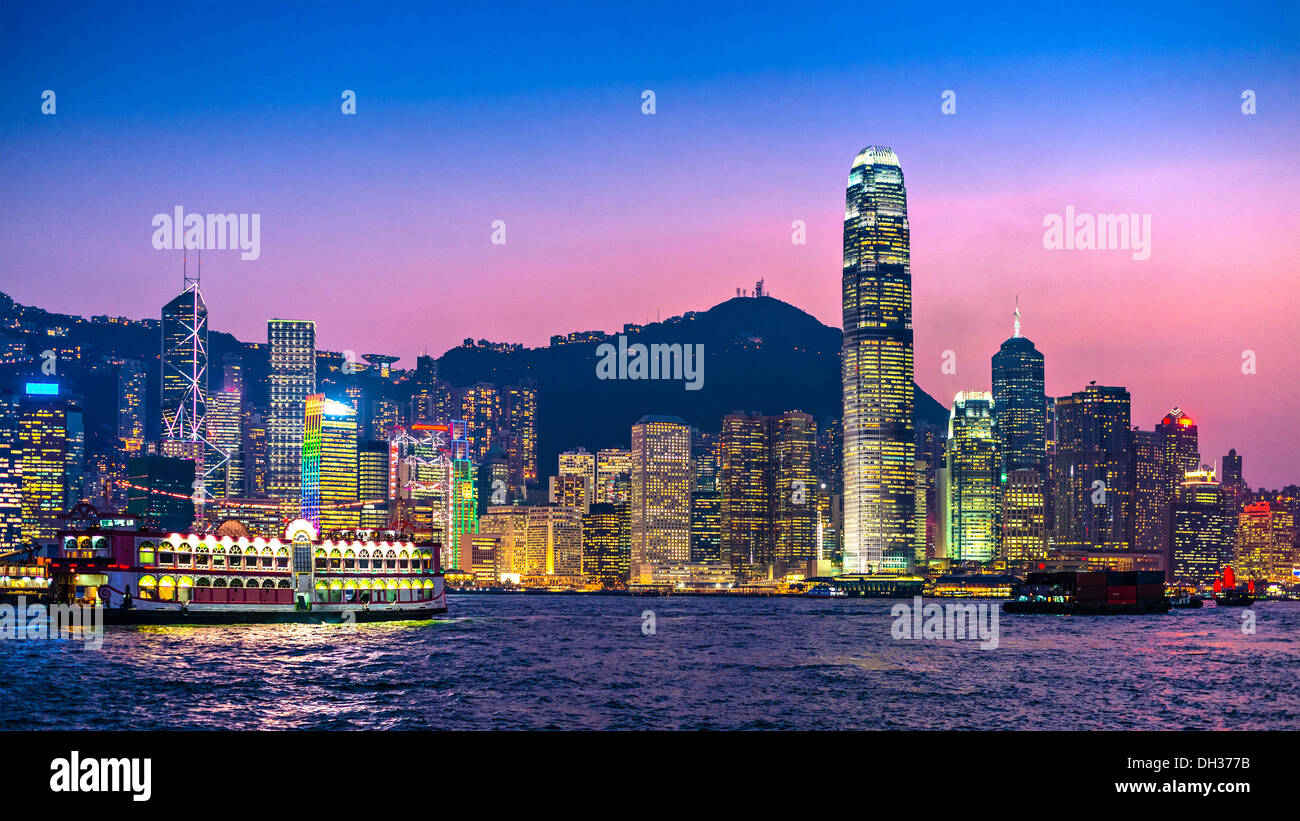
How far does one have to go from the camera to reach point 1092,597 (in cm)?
16825

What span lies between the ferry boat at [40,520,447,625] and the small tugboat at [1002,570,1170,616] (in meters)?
90.3

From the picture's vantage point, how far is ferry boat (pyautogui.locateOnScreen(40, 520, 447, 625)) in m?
99.6

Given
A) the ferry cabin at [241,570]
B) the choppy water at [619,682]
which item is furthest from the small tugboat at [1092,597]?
the ferry cabin at [241,570]

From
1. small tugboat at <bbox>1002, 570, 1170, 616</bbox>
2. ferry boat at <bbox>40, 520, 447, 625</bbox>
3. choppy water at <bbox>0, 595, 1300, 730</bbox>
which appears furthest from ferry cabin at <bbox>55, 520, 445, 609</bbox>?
small tugboat at <bbox>1002, 570, 1170, 616</bbox>

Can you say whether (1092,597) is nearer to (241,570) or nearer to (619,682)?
(241,570)

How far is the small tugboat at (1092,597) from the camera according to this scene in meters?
167

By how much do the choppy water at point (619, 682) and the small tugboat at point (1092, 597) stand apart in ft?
189

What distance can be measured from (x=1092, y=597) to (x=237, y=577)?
112895mm

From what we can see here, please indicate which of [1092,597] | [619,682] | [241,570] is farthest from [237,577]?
[1092,597]
